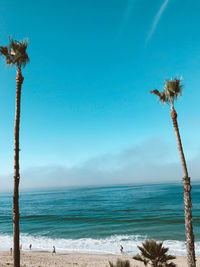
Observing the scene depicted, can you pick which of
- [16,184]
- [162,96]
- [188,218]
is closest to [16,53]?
[16,184]

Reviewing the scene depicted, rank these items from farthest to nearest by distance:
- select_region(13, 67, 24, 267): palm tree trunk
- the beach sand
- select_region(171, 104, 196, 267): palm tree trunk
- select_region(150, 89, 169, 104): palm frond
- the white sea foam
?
1. the white sea foam
2. the beach sand
3. select_region(150, 89, 169, 104): palm frond
4. select_region(171, 104, 196, 267): palm tree trunk
5. select_region(13, 67, 24, 267): palm tree trunk

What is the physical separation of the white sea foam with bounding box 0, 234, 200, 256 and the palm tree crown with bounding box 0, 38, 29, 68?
29.9 metres

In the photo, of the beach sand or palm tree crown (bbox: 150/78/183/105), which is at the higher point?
palm tree crown (bbox: 150/78/183/105)

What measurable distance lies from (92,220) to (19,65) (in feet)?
163

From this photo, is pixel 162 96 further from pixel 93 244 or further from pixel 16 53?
pixel 93 244

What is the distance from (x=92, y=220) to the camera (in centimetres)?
5325

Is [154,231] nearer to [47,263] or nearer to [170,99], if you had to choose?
[47,263]

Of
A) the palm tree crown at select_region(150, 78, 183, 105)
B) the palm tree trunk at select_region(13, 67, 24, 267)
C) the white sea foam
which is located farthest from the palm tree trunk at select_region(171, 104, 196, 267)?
the white sea foam

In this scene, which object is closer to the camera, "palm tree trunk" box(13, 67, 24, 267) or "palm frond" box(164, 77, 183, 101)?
"palm tree trunk" box(13, 67, 24, 267)

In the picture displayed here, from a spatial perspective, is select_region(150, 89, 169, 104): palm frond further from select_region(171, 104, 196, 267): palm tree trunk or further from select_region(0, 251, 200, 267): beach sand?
select_region(0, 251, 200, 267): beach sand

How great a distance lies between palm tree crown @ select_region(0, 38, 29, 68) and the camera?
34.2ft

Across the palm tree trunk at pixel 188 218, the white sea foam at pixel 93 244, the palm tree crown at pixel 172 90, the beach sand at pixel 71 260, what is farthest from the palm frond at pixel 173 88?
the white sea foam at pixel 93 244

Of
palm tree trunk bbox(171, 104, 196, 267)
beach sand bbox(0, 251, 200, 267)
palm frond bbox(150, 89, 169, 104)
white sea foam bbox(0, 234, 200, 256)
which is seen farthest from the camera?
white sea foam bbox(0, 234, 200, 256)

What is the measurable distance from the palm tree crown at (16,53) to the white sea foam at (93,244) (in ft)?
98.0
